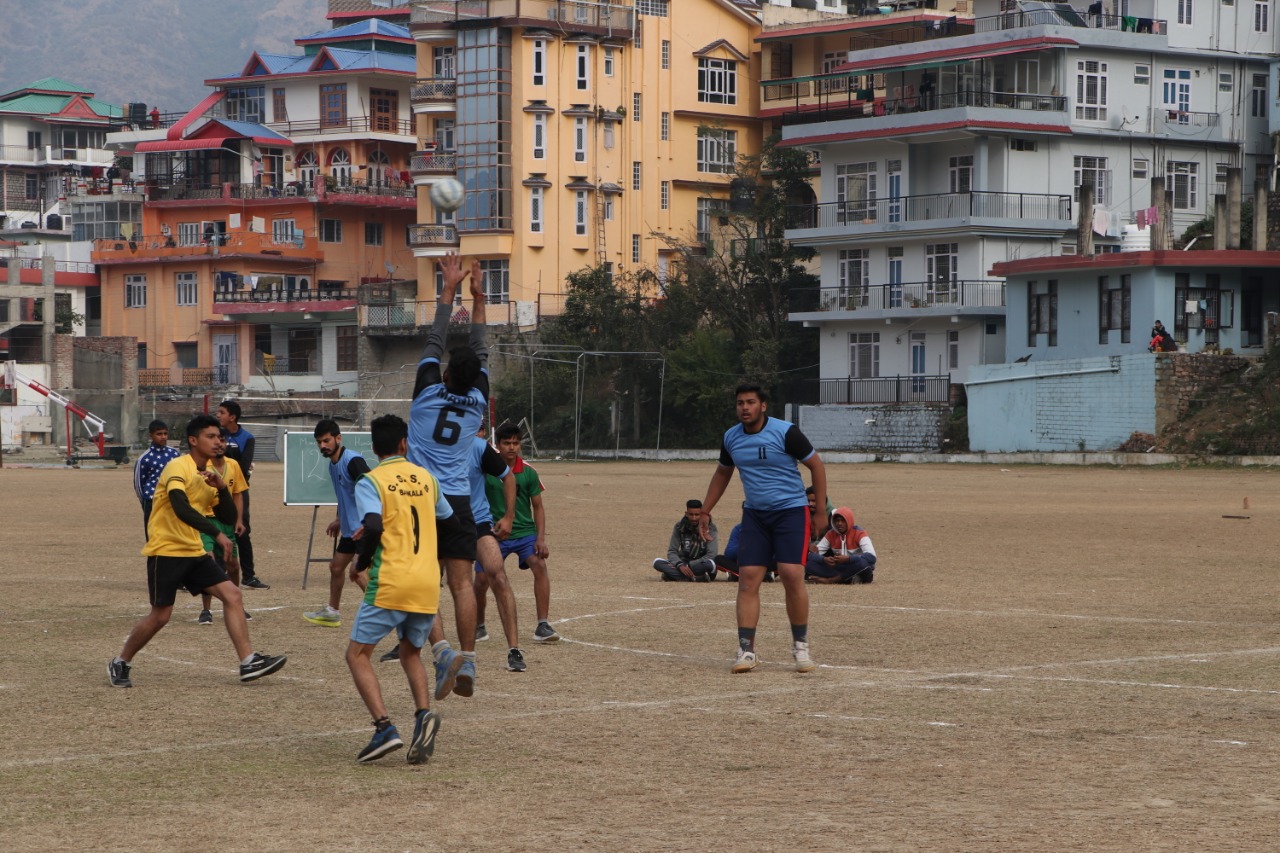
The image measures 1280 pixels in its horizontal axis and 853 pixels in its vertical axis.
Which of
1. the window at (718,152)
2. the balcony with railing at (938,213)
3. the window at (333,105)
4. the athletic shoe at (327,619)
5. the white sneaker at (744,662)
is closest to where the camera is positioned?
the white sneaker at (744,662)

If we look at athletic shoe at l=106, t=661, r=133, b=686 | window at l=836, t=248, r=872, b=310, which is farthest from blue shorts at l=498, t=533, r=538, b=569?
window at l=836, t=248, r=872, b=310

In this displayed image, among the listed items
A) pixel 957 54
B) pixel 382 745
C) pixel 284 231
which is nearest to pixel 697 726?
pixel 382 745

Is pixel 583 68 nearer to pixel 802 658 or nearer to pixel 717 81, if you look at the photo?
pixel 717 81

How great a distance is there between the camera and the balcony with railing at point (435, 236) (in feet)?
269

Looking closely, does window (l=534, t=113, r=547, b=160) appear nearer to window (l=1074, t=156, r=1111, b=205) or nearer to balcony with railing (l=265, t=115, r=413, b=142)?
balcony with railing (l=265, t=115, r=413, b=142)

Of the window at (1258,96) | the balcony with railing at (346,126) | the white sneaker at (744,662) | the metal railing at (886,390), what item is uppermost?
the balcony with railing at (346,126)

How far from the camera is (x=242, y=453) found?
19297mm

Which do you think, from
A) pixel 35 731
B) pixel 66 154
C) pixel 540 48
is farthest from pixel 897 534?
pixel 66 154

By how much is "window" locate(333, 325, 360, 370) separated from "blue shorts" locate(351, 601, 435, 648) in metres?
76.2

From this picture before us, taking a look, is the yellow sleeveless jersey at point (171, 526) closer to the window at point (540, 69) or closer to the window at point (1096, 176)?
the window at point (1096, 176)

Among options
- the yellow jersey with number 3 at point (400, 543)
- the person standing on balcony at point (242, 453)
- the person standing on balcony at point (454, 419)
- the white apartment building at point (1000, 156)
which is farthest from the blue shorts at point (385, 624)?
the white apartment building at point (1000, 156)

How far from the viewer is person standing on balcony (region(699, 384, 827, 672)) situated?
42.8ft

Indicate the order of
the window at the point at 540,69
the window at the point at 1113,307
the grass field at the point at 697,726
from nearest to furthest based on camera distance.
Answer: the grass field at the point at 697,726 < the window at the point at 1113,307 < the window at the point at 540,69

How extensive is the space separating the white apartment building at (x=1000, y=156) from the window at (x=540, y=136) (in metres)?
13.4
